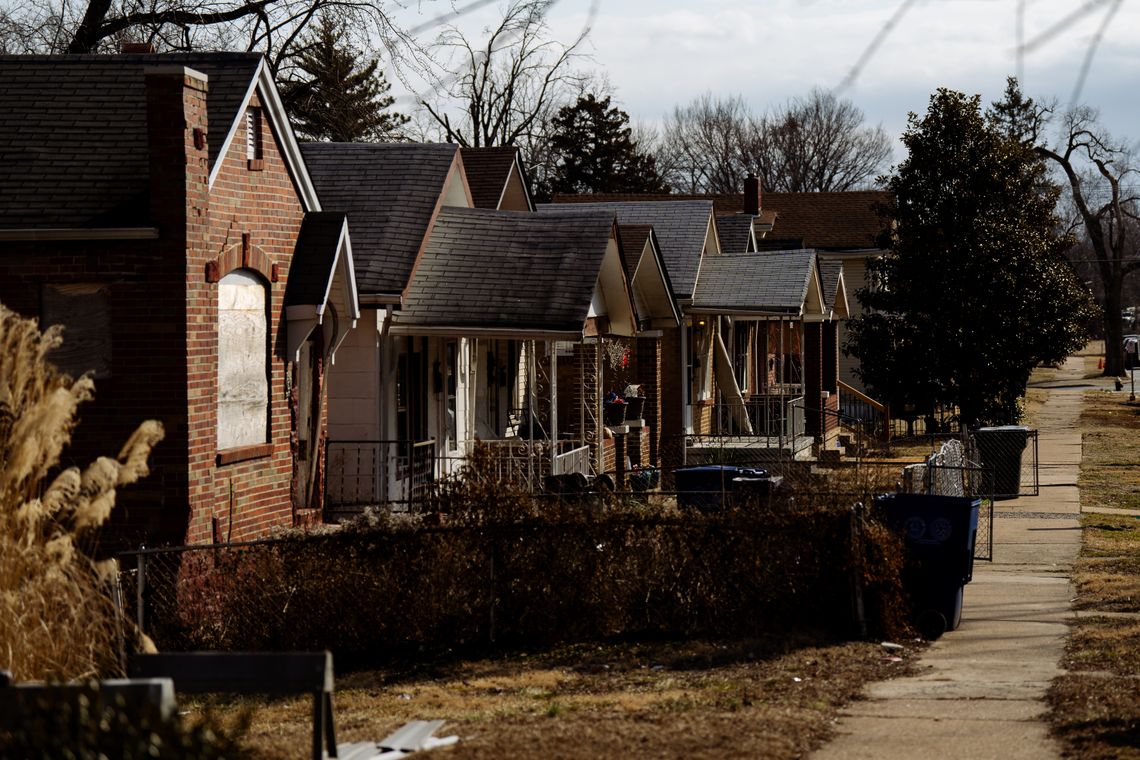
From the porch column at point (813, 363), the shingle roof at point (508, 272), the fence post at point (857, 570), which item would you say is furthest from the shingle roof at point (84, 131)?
the porch column at point (813, 363)

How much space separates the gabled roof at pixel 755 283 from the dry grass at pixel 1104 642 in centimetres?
618

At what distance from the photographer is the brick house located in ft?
43.8

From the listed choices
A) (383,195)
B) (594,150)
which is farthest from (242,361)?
(594,150)

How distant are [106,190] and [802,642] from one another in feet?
25.2

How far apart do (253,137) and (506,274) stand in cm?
427

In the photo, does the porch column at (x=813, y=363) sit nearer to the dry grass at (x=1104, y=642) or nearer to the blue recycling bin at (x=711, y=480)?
the dry grass at (x=1104, y=642)

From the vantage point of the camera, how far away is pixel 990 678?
1038 centimetres

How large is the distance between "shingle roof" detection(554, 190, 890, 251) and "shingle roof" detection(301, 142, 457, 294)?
29.6 metres

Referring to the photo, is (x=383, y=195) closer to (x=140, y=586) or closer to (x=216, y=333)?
(x=216, y=333)

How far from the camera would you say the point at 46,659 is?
8227 millimetres

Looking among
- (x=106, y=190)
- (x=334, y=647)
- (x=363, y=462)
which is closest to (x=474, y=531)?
(x=334, y=647)

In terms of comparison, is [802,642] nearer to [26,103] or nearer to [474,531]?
[474,531]

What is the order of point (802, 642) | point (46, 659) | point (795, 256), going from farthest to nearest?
point (795, 256), point (802, 642), point (46, 659)

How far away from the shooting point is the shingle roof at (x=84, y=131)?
45.0 feet
